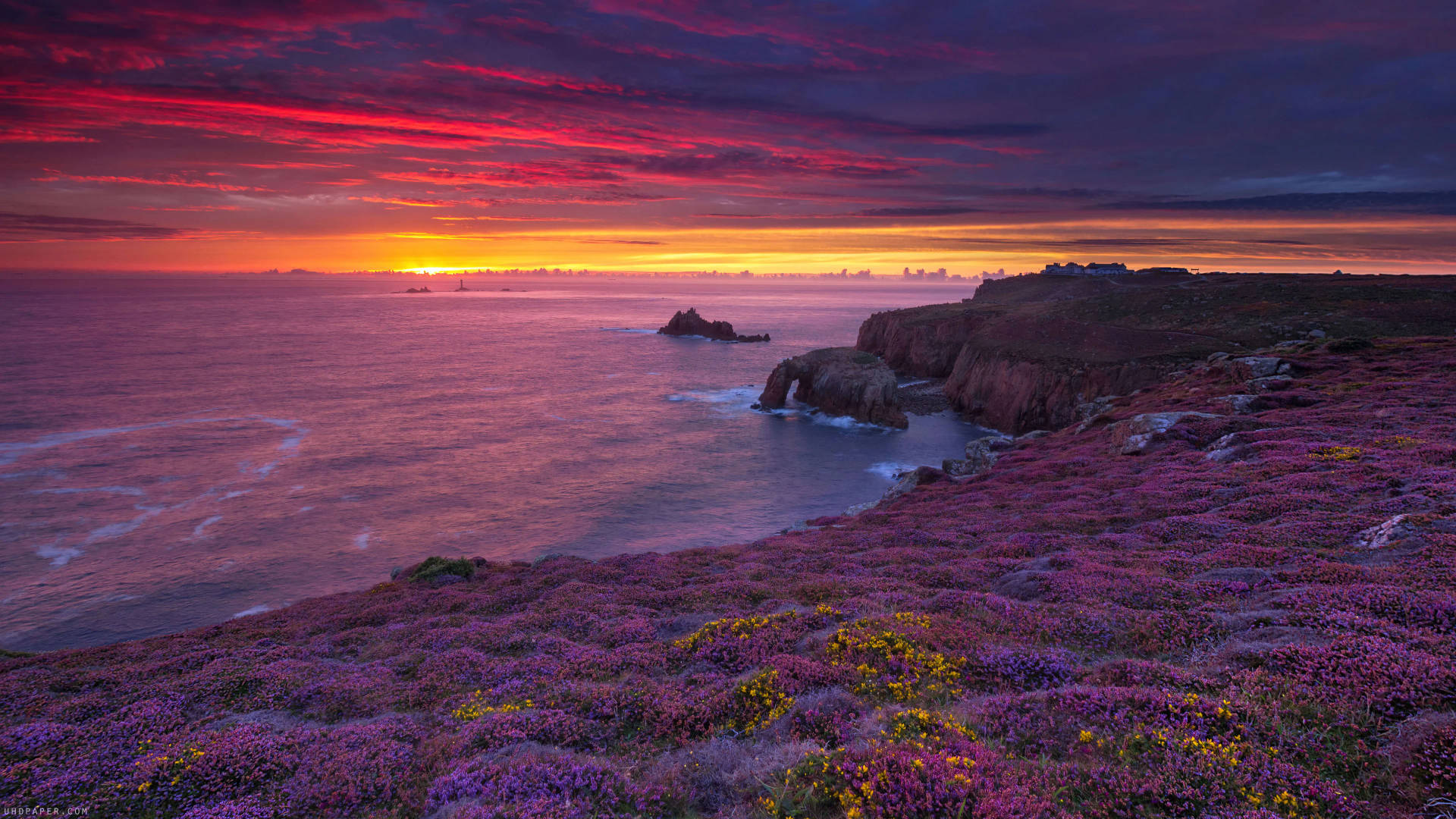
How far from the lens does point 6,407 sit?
54281 mm

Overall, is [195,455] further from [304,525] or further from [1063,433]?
[1063,433]

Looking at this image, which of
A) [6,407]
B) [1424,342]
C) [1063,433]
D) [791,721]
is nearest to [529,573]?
[791,721]

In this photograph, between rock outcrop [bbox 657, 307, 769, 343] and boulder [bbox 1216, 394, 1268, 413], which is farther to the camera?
rock outcrop [bbox 657, 307, 769, 343]

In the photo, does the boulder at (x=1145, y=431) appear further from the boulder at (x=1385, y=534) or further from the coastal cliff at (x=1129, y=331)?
the coastal cliff at (x=1129, y=331)

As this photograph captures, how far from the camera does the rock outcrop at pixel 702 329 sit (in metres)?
130

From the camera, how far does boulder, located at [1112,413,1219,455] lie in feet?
81.1

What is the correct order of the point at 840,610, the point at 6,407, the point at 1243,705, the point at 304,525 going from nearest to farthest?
the point at 1243,705
the point at 840,610
the point at 304,525
the point at 6,407

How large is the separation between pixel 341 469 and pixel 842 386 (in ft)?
158

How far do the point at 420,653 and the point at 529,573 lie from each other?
7.92 meters

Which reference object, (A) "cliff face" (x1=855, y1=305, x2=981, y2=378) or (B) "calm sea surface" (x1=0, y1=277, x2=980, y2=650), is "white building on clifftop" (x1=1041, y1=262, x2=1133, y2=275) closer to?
(A) "cliff face" (x1=855, y1=305, x2=981, y2=378)

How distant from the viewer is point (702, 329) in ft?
448

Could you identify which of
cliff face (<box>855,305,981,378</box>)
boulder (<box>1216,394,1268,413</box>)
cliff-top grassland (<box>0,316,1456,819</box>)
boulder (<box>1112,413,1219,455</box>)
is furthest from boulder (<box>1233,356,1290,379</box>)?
cliff face (<box>855,305,981,378</box>)

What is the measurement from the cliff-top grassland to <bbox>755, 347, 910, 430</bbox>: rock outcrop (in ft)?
143

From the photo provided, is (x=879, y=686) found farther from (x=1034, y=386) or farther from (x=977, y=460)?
(x=1034, y=386)
